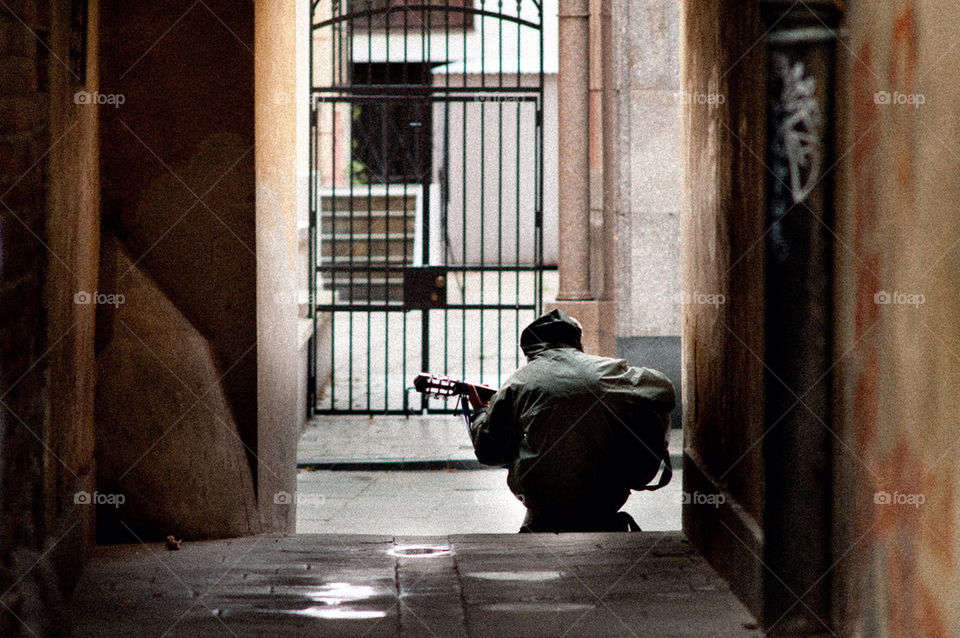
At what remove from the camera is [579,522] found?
18.7 ft

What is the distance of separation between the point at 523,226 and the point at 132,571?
15.4 meters

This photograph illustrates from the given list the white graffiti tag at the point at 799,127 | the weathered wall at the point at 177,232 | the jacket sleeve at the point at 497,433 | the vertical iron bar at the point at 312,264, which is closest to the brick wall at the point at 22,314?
the weathered wall at the point at 177,232

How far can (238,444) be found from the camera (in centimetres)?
565

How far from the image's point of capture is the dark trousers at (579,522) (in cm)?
570

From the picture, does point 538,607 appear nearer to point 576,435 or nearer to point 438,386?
point 576,435

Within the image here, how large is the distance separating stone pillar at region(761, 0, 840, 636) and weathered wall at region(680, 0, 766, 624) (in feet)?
0.37

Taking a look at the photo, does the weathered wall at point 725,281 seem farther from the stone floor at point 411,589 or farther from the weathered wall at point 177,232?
the weathered wall at point 177,232

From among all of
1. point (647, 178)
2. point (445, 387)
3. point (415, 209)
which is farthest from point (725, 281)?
point (415, 209)

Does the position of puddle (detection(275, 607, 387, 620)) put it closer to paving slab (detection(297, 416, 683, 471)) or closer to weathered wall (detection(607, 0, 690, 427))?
paving slab (detection(297, 416, 683, 471))

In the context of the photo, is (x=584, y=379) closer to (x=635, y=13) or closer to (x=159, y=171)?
(x=159, y=171)

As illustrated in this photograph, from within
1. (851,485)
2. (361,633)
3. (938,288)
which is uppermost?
(938,288)

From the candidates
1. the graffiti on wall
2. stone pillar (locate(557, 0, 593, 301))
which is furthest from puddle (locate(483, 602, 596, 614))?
stone pillar (locate(557, 0, 593, 301))

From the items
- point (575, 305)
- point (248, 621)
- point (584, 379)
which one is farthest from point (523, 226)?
point (248, 621)

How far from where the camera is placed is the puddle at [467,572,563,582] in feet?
16.3
